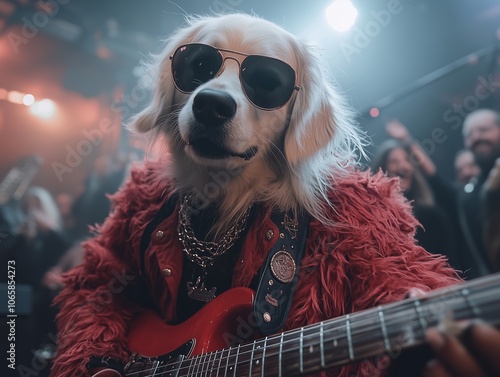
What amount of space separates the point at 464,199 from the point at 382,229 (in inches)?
21.9

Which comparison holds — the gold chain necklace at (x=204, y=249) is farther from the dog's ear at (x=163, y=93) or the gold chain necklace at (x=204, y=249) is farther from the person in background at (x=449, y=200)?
the person in background at (x=449, y=200)

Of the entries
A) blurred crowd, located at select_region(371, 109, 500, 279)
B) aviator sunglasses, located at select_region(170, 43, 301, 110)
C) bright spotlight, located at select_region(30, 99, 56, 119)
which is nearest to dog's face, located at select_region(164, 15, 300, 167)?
aviator sunglasses, located at select_region(170, 43, 301, 110)

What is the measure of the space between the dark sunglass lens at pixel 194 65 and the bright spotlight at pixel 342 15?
70cm

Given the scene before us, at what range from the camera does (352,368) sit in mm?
647

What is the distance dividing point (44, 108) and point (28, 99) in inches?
2.7

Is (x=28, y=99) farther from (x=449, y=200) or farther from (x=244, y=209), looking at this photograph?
(x=449, y=200)

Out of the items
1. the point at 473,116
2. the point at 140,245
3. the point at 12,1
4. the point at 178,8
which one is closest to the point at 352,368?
the point at 140,245

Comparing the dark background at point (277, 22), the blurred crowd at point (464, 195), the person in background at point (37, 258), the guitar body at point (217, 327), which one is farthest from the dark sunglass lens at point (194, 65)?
the person in background at point (37, 258)

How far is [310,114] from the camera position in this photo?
826 millimetres

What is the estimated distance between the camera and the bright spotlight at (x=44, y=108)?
5.77ft

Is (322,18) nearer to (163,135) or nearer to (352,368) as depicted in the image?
(163,135)

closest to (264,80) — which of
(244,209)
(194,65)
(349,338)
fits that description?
(194,65)

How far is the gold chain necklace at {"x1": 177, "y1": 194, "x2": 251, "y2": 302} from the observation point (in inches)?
31.0

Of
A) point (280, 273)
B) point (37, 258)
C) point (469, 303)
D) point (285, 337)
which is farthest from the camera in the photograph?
point (37, 258)
